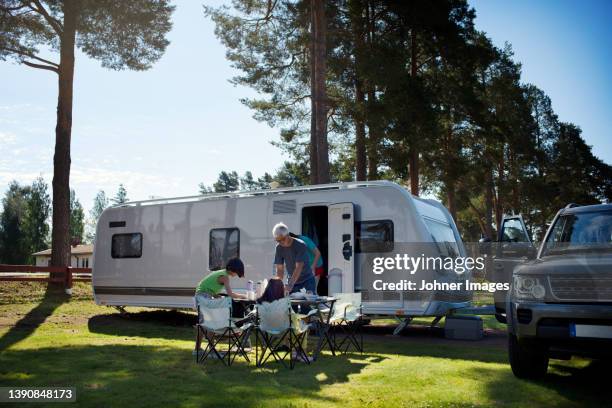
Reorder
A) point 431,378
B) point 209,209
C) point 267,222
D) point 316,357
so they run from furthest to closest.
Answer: point 209,209
point 267,222
point 316,357
point 431,378

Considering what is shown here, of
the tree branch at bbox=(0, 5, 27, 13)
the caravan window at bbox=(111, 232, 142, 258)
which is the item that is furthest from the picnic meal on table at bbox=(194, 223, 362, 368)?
the tree branch at bbox=(0, 5, 27, 13)

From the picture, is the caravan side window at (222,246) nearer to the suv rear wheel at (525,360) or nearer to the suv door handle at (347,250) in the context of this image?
the suv door handle at (347,250)

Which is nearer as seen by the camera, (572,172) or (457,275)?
(457,275)

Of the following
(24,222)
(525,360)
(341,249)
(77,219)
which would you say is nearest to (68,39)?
(341,249)

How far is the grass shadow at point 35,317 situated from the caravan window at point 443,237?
6596mm

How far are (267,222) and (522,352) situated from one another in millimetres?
6132

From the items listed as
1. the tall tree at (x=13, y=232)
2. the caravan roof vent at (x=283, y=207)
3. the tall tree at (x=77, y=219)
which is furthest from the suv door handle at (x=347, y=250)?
the tall tree at (x=77, y=219)

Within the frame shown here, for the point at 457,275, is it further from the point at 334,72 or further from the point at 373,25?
the point at 373,25

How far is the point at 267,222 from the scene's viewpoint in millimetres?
10953

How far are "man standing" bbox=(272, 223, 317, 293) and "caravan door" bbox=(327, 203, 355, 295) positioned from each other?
1.87 meters

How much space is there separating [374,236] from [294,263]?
229 centimetres

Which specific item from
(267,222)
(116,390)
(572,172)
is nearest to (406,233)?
(267,222)

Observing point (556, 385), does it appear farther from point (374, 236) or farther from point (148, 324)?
point (148, 324)

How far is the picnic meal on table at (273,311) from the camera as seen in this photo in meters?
6.65
